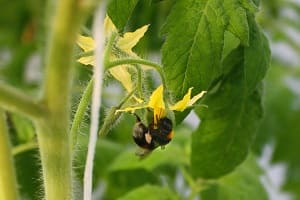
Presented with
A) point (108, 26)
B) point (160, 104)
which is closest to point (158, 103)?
point (160, 104)

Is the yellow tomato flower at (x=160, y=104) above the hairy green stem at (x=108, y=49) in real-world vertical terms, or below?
below

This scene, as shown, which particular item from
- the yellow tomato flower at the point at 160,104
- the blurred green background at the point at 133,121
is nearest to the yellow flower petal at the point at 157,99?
the yellow tomato flower at the point at 160,104

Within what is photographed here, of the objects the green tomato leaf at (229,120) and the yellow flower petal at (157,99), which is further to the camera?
the green tomato leaf at (229,120)

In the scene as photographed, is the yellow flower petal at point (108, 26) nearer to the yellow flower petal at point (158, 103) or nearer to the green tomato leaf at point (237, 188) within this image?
the yellow flower petal at point (158, 103)

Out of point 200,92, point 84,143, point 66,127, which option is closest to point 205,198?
point 84,143

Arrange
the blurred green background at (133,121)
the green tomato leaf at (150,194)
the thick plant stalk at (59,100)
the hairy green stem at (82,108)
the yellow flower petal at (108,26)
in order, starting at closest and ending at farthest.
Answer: the thick plant stalk at (59,100), the hairy green stem at (82,108), the yellow flower petal at (108,26), the green tomato leaf at (150,194), the blurred green background at (133,121)

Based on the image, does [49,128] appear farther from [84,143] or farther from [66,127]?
[84,143]
